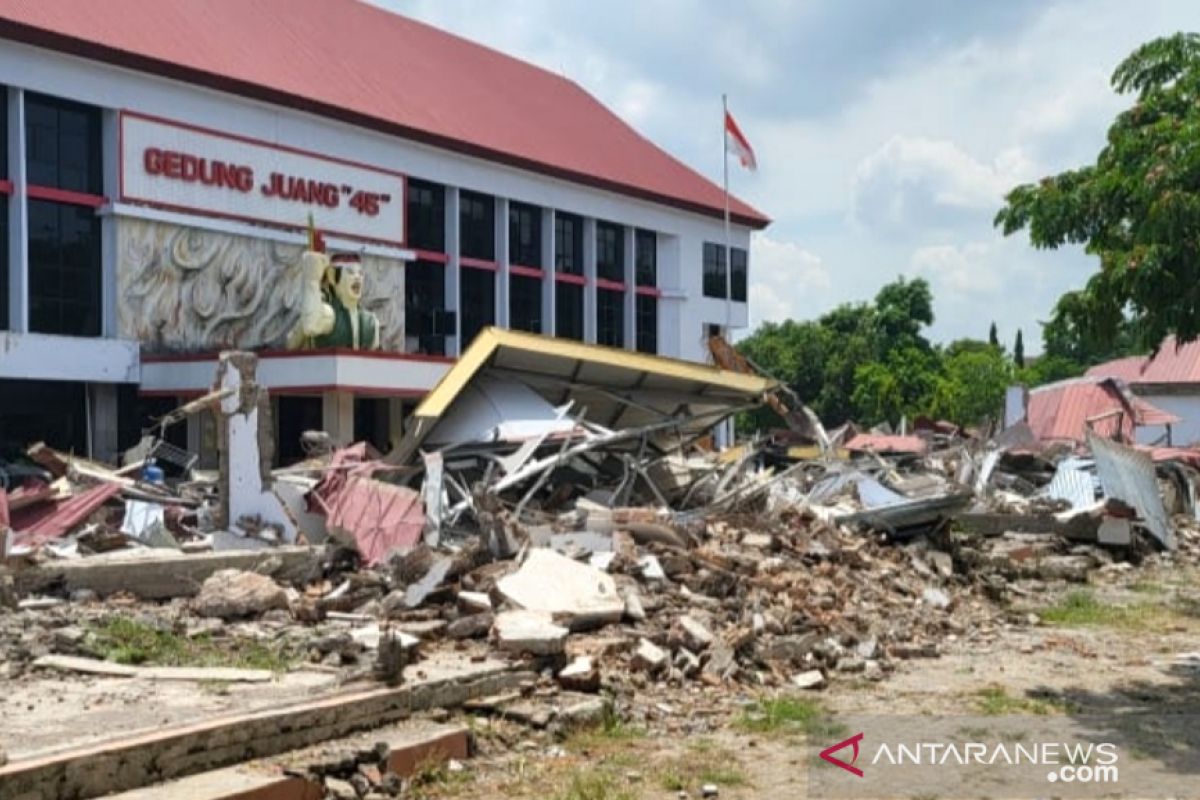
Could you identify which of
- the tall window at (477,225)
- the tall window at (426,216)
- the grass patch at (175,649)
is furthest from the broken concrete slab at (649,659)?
the tall window at (477,225)

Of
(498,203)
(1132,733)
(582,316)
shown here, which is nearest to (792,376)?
(582,316)

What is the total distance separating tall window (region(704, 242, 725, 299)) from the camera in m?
46.6

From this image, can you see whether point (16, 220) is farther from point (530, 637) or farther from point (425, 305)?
point (530, 637)

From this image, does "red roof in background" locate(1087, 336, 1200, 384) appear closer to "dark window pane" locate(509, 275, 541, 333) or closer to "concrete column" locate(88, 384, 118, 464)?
"dark window pane" locate(509, 275, 541, 333)

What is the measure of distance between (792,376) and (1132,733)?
58.4 metres

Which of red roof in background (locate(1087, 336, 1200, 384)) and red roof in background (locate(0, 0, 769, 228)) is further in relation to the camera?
red roof in background (locate(1087, 336, 1200, 384))

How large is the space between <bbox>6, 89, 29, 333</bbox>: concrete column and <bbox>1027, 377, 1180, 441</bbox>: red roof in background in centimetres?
2381

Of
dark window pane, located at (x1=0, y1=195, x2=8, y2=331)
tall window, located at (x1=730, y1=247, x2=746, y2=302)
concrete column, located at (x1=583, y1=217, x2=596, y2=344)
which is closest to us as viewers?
dark window pane, located at (x1=0, y1=195, x2=8, y2=331)

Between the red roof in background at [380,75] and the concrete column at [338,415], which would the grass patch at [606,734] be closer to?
the concrete column at [338,415]

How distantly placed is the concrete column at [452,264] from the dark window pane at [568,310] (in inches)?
190

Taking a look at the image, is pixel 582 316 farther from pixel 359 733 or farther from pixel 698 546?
pixel 359 733

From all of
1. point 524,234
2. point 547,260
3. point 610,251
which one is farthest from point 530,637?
point 610,251

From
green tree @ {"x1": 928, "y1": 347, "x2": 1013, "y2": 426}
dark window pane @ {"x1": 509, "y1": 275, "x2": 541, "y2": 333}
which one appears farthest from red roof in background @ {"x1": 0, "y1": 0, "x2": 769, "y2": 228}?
green tree @ {"x1": 928, "y1": 347, "x2": 1013, "y2": 426}

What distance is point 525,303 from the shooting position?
39.2 metres
